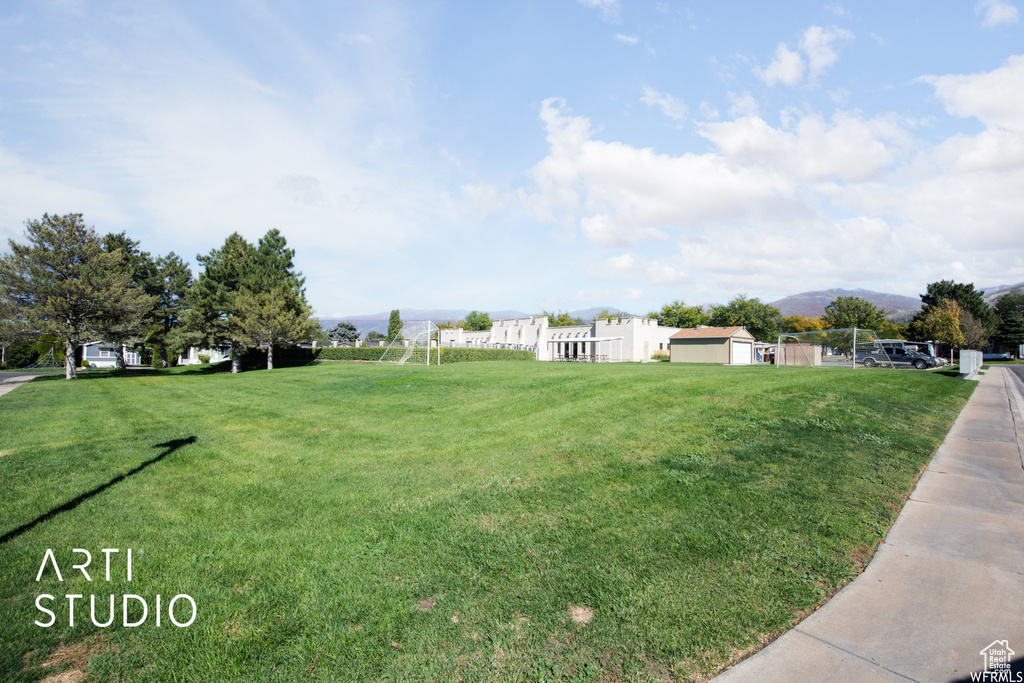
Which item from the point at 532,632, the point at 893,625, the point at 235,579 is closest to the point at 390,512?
the point at 235,579

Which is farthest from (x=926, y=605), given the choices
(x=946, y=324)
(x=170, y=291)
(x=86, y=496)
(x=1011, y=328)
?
(x=1011, y=328)

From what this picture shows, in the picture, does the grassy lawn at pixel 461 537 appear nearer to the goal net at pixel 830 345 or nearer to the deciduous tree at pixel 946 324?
the goal net at pixel 830 345

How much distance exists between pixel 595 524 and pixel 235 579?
118 inches

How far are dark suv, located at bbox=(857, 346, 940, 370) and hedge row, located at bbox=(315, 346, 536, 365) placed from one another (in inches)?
1043

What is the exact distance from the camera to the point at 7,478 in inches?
244

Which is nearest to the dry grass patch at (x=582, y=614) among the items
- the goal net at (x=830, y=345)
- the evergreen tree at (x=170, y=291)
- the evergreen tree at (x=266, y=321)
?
the goal net at (x=830, y=345)

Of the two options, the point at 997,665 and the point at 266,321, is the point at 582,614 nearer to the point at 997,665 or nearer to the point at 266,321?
the point at 997,665

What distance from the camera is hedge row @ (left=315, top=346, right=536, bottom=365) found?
38281mm

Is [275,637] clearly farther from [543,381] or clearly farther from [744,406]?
[543,381]

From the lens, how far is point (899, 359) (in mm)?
28625

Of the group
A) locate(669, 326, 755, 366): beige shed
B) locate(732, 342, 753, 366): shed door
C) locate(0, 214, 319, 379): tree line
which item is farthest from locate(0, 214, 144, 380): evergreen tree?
locate(732, 342, 753, 366): shed door

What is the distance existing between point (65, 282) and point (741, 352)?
43.6 m

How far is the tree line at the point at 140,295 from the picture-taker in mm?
23281
